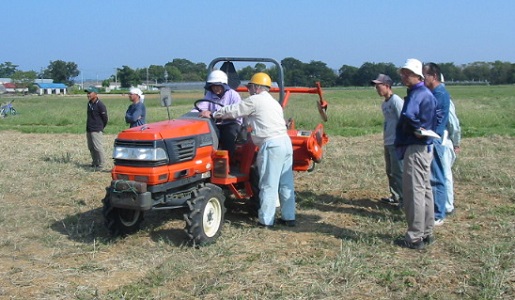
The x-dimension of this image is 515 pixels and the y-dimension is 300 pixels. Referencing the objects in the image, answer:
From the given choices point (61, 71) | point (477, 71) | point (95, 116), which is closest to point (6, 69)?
point (61, 71)

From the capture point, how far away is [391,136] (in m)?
6.96

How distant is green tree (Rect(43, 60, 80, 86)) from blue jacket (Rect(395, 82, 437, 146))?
141 meters

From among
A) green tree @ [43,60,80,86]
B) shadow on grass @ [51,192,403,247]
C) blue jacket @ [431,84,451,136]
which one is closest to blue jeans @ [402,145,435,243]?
shadow on grass @ [51,192,403,247]

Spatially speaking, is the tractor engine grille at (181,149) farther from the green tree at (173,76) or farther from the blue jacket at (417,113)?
the green tree at (173,76)

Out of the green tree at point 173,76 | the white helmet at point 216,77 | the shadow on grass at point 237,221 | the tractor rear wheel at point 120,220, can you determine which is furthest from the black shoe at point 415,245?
the green tree at point 173,76

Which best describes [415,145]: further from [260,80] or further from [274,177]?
[260,80]

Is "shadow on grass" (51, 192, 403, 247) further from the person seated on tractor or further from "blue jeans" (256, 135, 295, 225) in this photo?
the person seated on tractor

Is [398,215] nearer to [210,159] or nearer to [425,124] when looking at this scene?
[425,124]

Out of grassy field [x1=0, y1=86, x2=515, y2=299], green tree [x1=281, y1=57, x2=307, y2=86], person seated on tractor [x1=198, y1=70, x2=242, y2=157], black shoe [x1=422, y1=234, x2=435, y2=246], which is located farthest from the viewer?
green tree [x1=281, y1=57, x2=307, y2=86]

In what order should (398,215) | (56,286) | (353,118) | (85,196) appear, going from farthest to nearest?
(353,118)
(85,196)
(398,215)
(56,286)

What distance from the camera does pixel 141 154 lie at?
210 inches

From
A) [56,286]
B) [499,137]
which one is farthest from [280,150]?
[499,137]

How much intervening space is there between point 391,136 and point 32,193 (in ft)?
17.0

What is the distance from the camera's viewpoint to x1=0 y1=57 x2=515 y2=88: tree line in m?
8.27
